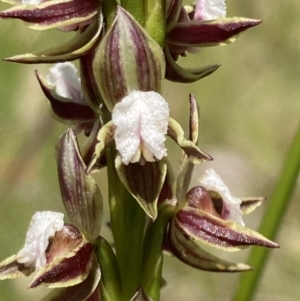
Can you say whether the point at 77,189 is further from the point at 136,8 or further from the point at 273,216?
the point at 273,216

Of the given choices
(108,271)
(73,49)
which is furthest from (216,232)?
(73,49)

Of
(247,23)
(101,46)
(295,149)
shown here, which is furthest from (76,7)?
(295,149)

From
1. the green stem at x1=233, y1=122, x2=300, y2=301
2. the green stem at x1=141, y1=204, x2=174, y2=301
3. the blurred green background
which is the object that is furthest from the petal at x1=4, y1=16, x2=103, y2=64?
the blurred green background

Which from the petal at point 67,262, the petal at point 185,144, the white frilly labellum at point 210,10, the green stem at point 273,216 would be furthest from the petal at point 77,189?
the green stem at point 273,216

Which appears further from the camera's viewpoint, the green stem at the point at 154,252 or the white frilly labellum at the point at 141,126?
the green stem at the point at 154,252

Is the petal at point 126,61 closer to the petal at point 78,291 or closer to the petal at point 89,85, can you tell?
the petal at point 89,85

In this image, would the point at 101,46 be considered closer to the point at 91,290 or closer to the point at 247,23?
the point at 247,23
